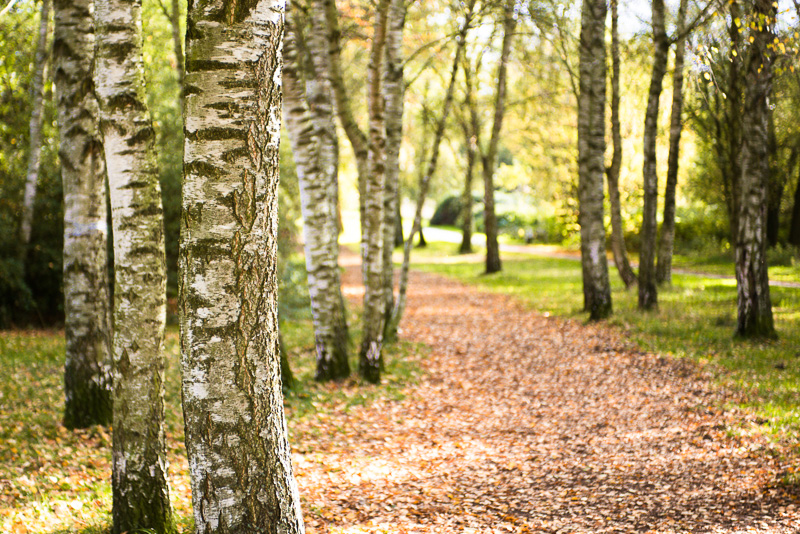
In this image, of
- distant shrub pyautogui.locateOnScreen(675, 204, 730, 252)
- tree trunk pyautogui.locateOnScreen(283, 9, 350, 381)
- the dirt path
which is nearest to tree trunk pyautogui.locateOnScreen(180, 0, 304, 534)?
the dirt path

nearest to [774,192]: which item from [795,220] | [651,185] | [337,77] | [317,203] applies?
[795,220]

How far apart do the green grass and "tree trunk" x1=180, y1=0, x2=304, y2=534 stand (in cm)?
506

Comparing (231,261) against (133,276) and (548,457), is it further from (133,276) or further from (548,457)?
(548,457)

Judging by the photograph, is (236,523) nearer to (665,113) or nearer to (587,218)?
(587,218)

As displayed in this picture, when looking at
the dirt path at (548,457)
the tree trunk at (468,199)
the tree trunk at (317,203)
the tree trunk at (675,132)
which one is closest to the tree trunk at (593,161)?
the tree trunk at (675,132)

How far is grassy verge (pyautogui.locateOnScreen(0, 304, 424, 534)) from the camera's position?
Answer: 14.6ft

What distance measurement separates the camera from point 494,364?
9.99 metres

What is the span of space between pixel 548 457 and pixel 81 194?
5.13 m

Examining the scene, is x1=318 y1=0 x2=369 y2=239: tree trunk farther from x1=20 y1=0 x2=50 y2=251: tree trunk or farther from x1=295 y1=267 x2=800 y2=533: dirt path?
x1=20 y1=0 x2=50 y2=251: tree trunk

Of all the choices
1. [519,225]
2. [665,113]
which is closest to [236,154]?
[665,113]

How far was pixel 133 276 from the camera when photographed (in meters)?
3.77

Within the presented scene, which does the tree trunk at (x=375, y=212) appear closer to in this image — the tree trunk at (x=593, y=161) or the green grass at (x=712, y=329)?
the green grass at (x=712, y=329)

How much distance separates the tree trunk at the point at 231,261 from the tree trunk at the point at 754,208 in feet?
26.4

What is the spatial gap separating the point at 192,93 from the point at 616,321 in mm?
10306
